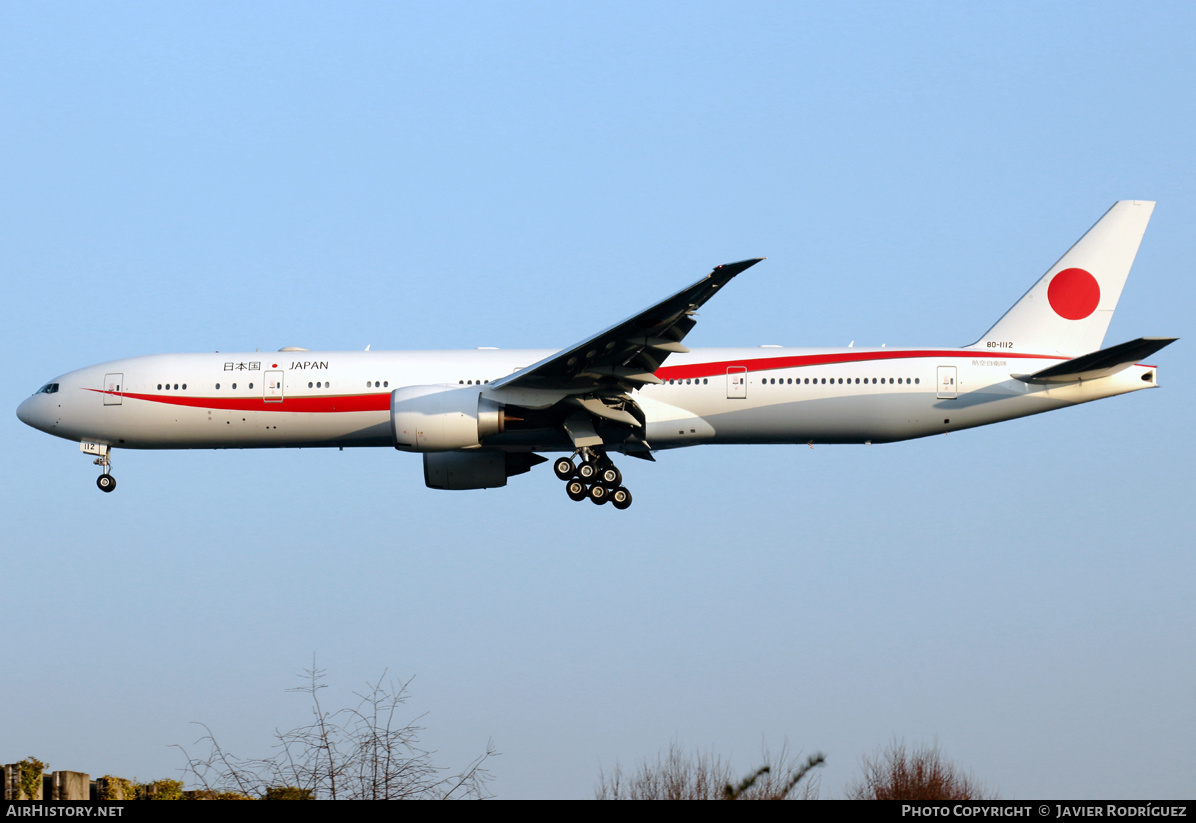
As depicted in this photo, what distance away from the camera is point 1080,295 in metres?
30.9

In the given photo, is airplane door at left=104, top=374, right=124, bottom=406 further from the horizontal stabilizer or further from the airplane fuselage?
the horizontal stabilizer

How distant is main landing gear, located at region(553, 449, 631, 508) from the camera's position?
93.4 feet

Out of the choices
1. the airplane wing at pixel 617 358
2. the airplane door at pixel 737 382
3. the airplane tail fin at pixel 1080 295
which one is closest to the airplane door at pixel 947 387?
the airplane tail fin at pixel 1080 295

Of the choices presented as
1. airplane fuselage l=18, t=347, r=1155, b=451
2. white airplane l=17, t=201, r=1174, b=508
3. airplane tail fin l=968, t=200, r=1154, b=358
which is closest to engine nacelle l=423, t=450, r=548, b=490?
white airplane l=17, t=201, r=1174, b=508

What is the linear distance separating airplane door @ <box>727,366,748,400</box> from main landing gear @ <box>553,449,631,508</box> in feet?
9.54

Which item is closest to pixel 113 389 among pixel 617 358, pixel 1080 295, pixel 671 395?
pixel 617 358

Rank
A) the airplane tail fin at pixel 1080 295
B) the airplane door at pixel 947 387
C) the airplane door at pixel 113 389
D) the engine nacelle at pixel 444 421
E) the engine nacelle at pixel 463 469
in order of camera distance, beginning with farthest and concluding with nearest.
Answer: the engine nacelle at pixel 463 469, the airplane door at pixel 113 389, the airplane tail fin at pixel 1080 295, the airplane door at pixel 947 387, the engine nacelle at pixel 444 421

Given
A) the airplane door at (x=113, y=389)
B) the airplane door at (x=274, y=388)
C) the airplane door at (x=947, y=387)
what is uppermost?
the airplane door at (x=113, y=389)

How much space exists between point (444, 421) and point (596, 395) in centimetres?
316

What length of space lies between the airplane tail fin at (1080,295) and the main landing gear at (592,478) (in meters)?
8.48

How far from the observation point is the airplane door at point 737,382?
2833 cm

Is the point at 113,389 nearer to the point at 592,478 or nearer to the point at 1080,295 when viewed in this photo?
the point at 592,478

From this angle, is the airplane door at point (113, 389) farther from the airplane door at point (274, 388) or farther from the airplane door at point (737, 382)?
the airplane door at point (737, 382)
